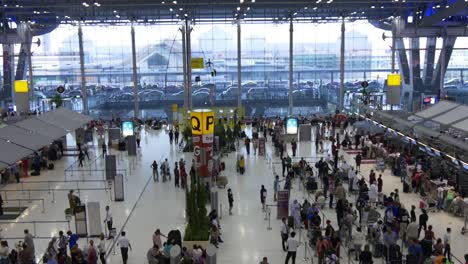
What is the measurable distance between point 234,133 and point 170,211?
1456cm

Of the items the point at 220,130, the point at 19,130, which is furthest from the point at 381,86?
the point at 19,130

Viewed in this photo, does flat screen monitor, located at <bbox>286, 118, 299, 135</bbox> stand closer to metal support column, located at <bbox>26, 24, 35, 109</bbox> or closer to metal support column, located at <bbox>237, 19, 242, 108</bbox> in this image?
Result: metal support column, located at <bbox>237, 19, 242, 108</bbox>

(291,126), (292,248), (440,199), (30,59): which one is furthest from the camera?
(30,59)

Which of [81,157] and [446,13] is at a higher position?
[446,13]

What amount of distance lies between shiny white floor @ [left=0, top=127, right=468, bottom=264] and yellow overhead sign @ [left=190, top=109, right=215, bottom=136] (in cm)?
264

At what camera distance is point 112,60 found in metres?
47.1

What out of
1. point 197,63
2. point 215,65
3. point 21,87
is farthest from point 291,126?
point 21,87

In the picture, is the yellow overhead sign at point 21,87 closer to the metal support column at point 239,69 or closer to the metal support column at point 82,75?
the metal support column at point 82,75

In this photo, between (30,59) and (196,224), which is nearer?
(196,224)

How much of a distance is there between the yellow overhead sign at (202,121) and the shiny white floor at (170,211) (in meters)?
2.64

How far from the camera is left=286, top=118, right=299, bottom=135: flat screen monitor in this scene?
33344 mm

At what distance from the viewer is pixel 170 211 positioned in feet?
61.2

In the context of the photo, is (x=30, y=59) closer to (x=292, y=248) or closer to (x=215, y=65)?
(x=215, y=65)

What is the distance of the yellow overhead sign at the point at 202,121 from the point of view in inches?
857
